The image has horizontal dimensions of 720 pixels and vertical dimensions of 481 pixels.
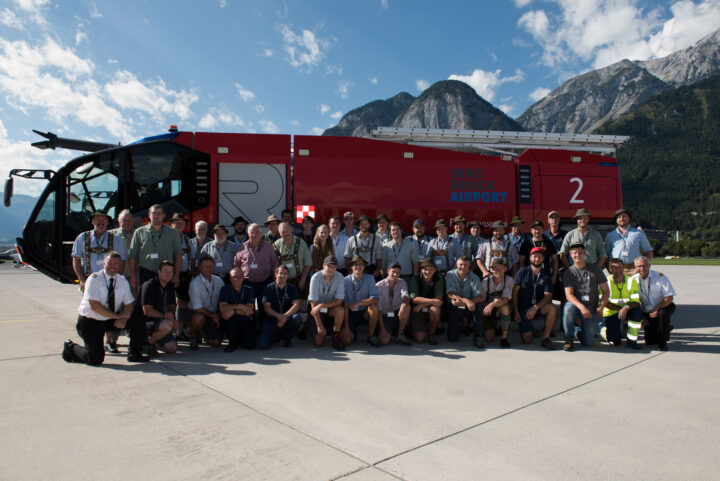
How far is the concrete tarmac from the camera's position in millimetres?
2543

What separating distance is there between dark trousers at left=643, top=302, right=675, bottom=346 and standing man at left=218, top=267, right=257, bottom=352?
506 centimetres

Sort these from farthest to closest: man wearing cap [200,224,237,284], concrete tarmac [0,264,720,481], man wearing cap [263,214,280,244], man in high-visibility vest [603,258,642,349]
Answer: man wearing cap [263,214,280,244] → man wearing cap [200,224,237,284] → man in high-visibility vest [603,258,642,349] → concrete tarmac [0,264,720,481]

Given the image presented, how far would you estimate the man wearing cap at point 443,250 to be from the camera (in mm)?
6555

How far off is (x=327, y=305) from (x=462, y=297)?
188cm

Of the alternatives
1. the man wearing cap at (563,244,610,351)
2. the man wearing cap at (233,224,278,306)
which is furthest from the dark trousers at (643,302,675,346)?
the man wearing cap at (233,224,278,306)

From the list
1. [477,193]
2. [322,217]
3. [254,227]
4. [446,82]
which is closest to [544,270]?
[477,193]

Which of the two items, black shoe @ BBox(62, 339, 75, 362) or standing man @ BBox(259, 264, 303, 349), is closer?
black shoe @ BBox(62, 339, 75, 362)

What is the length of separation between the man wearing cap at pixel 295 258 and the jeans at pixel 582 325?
11.6ft

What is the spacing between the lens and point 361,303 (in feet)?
19.0

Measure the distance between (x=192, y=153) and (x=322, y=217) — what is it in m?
2.32

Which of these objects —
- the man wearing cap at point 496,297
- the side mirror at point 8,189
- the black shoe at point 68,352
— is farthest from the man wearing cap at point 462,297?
the side mirror at point 8,189

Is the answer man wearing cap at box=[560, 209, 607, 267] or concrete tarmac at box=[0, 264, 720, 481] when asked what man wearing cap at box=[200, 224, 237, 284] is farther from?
man wearing cap at box=[560, 209, 607, 267]

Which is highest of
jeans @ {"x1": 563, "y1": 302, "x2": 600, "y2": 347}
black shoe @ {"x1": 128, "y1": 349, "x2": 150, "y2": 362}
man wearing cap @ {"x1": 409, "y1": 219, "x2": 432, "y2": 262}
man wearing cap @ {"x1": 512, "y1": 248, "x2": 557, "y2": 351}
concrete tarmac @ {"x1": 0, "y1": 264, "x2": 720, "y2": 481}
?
man wearing cap @ {"x1": 409, "y1": 219, "x2": 432, "y2": 262}

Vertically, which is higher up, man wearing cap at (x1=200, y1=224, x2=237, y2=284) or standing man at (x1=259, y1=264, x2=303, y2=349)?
man wearing cap at (x1=200, y1=224, x2=237, y2=284)
